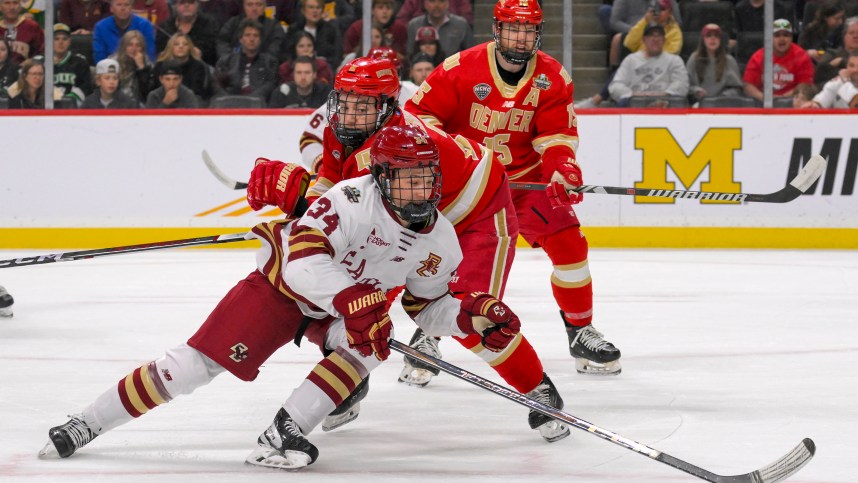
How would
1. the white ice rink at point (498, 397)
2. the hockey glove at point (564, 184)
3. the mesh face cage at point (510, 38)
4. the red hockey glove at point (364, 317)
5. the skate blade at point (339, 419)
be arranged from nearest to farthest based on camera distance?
1. the red hockey glove at point (364, 317)
2. the white ice rink at point (498, 397)
3. the skate blade at point (339, 419)
4. the hockey glove at point (564, 184)
5. the mesh face cage at point (510, 38)

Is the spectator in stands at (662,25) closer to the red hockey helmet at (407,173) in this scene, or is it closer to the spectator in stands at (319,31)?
the spectator in stands at (319,31)

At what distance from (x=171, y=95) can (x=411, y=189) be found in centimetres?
495

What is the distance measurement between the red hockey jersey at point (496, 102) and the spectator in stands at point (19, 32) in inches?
155

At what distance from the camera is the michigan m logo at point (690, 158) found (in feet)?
24.1

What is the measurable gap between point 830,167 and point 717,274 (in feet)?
4.38

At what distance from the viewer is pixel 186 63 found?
24.8ft

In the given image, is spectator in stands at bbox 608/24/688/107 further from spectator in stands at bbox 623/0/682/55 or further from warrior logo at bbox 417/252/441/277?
warrior logo at bbox 417/252/441/277

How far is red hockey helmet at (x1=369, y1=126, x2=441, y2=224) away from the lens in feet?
9.20

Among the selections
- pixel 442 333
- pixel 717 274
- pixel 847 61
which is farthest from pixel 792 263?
pixel 442 333

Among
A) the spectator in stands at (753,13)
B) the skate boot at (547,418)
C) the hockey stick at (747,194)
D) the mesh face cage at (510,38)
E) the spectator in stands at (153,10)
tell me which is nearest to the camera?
the skate boot at (547,418)

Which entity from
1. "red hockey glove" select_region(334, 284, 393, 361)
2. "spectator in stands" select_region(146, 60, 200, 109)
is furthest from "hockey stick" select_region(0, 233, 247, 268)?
"spectator in stands" select_region(146, 60, 200, 109)

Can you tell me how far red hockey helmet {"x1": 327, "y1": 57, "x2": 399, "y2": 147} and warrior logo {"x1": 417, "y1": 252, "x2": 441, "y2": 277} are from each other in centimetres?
56

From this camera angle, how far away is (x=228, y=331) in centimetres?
290

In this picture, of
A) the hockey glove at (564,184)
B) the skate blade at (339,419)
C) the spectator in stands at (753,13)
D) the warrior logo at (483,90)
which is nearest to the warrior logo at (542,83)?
the warrior logo at (483,90)
